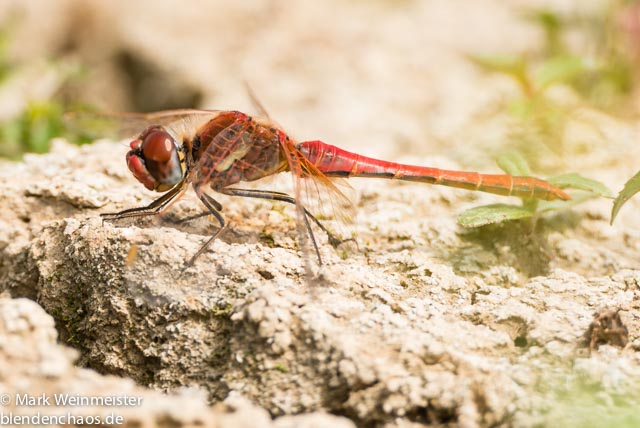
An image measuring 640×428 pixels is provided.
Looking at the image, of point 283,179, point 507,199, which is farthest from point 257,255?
point 507,199

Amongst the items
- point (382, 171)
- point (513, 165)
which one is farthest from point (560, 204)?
point (382, 171)

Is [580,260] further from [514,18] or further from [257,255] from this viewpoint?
[514,18]

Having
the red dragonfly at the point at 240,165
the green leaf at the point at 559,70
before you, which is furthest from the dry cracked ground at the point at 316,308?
the green leaf at the point at 559,70

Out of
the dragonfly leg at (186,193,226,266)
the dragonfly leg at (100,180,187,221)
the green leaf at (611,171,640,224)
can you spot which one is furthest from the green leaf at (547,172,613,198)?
the dragonfly leg at (100,180,187,221)

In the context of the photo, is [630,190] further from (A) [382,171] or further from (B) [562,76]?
(B) [562,76]

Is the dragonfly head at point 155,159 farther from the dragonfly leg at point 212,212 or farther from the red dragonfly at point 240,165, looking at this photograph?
the dragonfly leg at point 212,212

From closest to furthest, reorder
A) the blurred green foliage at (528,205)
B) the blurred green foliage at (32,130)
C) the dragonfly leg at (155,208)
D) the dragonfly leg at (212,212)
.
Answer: the dragonfly leg at (212,212)
the dragonfly leg at (155,208)
the blurred green foliage at (528,205)
the blurred green foliage at (32,130)
